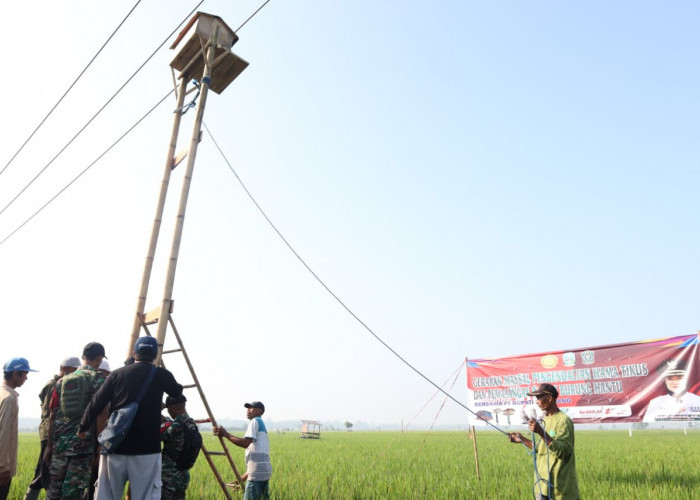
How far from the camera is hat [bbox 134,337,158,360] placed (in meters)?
3.96

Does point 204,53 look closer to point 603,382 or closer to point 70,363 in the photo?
point 70,363

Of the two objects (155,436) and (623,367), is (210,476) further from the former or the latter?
(623,367)

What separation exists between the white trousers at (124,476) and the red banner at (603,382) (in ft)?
23.6

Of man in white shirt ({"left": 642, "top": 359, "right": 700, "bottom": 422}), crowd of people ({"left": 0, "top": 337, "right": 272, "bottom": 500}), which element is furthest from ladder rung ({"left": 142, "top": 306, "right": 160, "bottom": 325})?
man in white shirt ({"left": 642, "top": 359, "right": 700, "bottom": 422})

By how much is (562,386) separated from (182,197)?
833 centimetres

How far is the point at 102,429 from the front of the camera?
4.26m

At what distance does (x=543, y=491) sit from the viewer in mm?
4566

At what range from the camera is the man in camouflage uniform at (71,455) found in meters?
4.25

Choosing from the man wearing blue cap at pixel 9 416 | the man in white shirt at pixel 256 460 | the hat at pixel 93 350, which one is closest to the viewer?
the hat at pixel 93 350

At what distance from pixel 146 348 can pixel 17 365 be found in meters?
2.49

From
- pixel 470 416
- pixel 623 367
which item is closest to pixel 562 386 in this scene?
pixel 623 367

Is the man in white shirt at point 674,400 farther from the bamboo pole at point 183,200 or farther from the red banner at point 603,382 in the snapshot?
the bamboo pole at point 183,200

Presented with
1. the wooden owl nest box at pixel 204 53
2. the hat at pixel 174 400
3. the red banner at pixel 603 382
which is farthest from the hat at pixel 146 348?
the red banner at pixel 603 382

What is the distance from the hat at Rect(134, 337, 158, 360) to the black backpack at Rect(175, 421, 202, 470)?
0.83 meters
